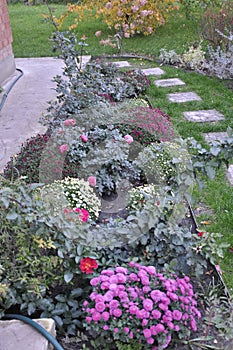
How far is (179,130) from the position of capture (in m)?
4.57

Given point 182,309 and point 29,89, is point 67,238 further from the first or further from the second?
point 29,89

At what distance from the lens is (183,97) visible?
5.63m

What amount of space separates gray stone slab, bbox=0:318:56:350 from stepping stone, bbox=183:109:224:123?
3.34 m

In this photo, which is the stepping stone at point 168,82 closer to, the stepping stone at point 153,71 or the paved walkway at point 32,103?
the paved walkway at point 32,103

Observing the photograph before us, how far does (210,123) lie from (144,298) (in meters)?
3.09

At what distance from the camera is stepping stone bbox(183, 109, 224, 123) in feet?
16.0

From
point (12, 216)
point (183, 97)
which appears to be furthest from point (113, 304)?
point (183, 97)

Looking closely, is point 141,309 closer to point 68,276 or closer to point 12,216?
point 68,276

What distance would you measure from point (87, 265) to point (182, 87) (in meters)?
4.31

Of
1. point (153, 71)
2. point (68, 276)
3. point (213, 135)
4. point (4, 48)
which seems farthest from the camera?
point (153, 71)

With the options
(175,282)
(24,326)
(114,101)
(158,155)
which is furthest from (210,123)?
(24,326)

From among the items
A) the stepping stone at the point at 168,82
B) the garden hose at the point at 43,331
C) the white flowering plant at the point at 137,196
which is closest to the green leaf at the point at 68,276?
the garden hose at the point at 43,331

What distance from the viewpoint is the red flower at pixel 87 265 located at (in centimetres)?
215

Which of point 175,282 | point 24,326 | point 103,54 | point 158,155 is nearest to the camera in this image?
point 24,326
